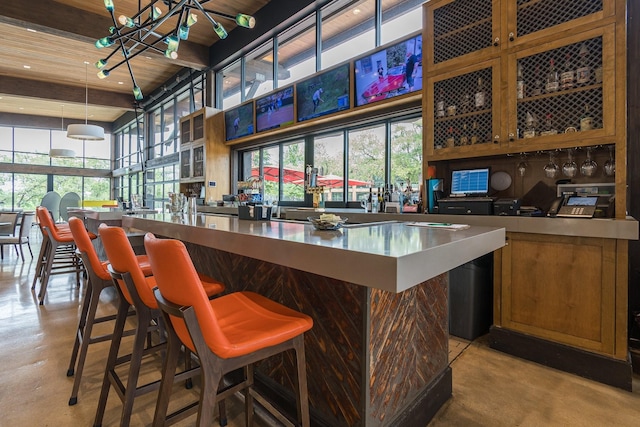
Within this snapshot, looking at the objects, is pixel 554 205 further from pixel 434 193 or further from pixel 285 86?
pixel 285 86

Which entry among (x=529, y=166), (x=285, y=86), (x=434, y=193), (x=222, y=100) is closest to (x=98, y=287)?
(x=434, y=193)

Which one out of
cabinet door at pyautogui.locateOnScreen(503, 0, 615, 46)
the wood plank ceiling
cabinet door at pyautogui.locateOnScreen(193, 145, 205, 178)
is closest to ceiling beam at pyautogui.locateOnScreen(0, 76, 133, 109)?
the wood plank ceiling

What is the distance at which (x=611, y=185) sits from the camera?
2477mm

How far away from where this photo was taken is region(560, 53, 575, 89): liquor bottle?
2465 millimetres

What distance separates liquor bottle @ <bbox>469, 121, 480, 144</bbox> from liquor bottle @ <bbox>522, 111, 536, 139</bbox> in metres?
0.36

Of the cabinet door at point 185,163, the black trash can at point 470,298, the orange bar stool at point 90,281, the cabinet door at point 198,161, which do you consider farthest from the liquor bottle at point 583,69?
the cabinet door at point 185,163

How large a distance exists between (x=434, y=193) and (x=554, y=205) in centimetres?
94

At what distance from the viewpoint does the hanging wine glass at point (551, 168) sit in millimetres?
2695

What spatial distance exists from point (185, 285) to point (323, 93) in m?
3.92

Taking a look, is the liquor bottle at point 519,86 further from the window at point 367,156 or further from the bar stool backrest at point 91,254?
the bar stool backrest at point 91,254

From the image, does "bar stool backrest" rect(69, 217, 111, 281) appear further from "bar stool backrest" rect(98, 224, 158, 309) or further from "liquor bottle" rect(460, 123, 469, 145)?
"liquor bottle" rect(460, 123, 469, 145)

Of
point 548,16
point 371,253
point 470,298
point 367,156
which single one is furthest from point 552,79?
point 371,253

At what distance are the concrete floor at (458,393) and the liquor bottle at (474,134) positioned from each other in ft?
5.67

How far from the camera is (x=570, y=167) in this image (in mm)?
2605
